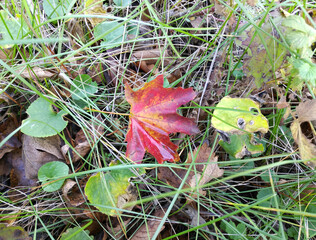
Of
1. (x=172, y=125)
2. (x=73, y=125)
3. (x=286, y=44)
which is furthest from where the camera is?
(x=73, y=125)

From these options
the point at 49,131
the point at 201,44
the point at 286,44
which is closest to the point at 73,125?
the point at 49,131

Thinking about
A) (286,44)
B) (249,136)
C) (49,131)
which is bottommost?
(249,136)

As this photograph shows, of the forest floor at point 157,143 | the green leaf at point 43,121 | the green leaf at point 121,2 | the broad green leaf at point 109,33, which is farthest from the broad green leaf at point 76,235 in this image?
the green leaf at point 121,2

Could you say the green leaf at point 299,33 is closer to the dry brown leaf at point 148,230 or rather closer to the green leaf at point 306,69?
the green leaf at point 306,69

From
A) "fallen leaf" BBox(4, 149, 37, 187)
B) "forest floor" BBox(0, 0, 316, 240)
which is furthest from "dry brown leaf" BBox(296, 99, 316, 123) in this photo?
"fallen leaf" BBox(4, 149, 37, 187)

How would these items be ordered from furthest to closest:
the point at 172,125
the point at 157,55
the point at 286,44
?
the point at 157,55, the point at 172,125, the point at 286,44

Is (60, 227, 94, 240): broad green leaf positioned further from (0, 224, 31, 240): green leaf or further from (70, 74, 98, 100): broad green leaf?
(70, 74, 98, 100): broad green leaf

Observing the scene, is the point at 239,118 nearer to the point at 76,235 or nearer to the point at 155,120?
the point at 155,120

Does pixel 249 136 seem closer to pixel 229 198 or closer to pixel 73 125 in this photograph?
pixel 229 198
